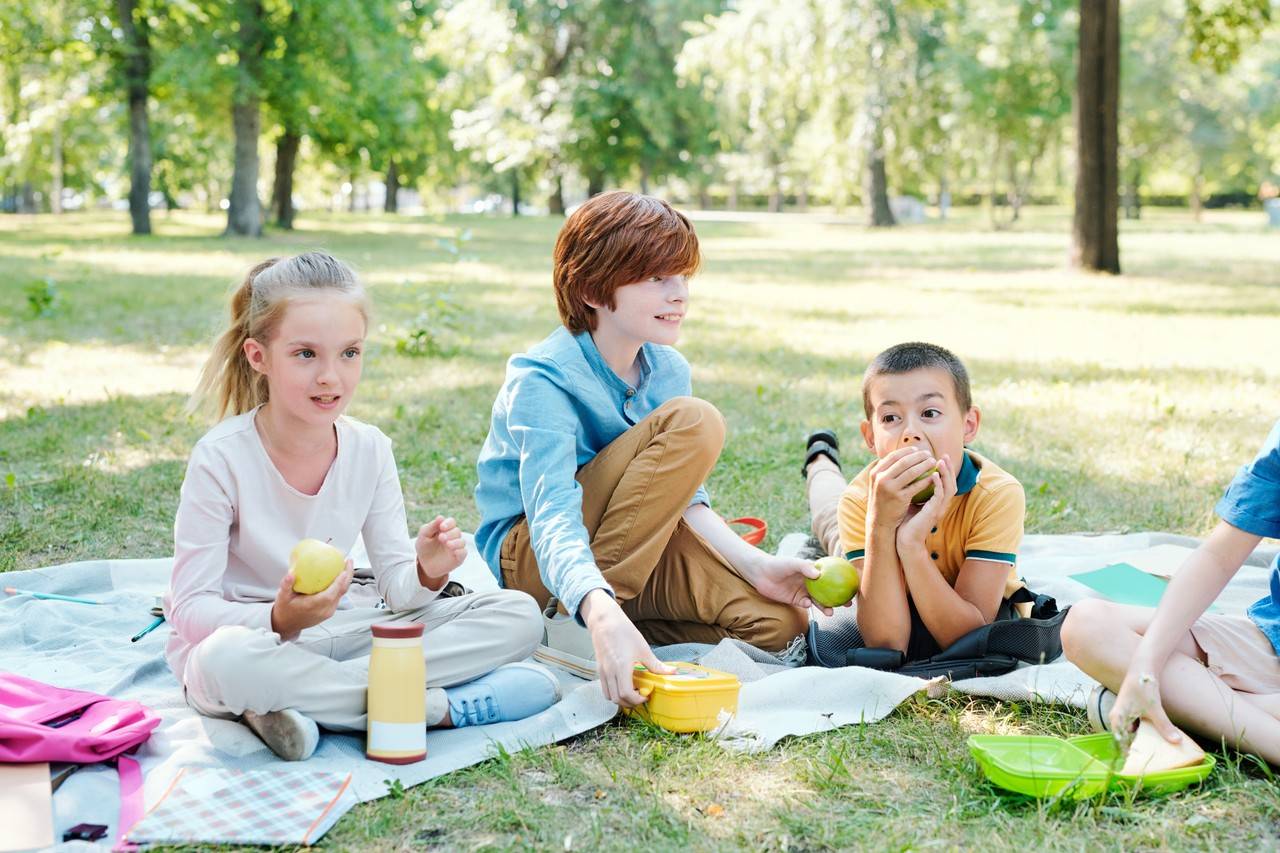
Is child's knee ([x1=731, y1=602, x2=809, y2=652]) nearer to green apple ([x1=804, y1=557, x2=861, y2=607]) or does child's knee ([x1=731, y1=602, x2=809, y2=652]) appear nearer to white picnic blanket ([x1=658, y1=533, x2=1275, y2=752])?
white picnic blanket ([x1=658, y1=533, x2=1275, y2=752])

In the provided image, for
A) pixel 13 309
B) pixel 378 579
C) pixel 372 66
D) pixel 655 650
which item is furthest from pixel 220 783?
pixel 372 66

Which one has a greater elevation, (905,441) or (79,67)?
(79,67)

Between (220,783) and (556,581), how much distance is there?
85 centimetres

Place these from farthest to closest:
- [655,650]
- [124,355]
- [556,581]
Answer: [124,355] → [655,650] → [556,581]

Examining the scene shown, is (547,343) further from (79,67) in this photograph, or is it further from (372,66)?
(79,67)

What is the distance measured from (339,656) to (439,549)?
0.40 m

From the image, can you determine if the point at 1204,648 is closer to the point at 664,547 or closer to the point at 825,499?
the point at 664,547

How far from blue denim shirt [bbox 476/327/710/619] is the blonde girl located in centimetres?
26

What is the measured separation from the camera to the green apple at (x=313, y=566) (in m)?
2.52

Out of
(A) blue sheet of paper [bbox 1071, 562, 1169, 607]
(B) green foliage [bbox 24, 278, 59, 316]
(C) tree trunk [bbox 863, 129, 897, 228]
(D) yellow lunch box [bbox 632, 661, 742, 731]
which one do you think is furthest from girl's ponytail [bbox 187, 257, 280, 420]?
(C) tree trunk [bbox 863, 129, 897, 228]

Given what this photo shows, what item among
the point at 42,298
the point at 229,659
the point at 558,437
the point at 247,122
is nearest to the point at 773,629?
the point at 558,437

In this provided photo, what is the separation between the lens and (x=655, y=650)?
3.41m

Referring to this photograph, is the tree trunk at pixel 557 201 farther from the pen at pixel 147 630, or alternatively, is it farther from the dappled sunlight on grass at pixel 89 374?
the pen at pixel 147 630

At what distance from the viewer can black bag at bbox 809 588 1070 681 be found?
3125mm
